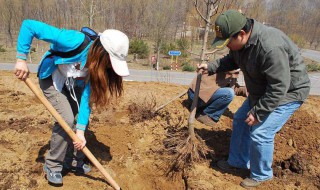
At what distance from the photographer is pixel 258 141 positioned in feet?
8.28

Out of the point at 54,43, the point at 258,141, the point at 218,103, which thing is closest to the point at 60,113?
the point at 54,43

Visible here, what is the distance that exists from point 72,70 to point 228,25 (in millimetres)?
1347

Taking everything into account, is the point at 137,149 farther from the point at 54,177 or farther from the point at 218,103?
the point at 218,103

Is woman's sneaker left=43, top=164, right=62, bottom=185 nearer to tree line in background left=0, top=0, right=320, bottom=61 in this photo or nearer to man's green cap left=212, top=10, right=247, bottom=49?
man's green cap left=212, top=10, right=247, bottom=49

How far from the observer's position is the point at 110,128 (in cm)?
402

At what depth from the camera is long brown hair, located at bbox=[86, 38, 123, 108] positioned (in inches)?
79.1

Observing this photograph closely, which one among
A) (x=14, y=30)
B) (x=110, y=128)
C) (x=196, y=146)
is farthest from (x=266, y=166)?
(x=14, y=30)

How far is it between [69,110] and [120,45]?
913mm

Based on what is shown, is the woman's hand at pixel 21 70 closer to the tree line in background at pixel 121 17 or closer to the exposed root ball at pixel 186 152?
the exposed root ball at pixel 186 152

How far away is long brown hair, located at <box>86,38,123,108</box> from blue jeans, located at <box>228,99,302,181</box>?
1363 mm

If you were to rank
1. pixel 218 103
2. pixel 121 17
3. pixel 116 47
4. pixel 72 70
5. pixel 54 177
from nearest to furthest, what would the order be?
pixel 116 47 < pixel 72 70 < pixel 54 177 < pixel 218 103 < pixel 121 17

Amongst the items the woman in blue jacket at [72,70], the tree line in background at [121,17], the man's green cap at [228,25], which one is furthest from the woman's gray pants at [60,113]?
the tree line in background at [121,17]

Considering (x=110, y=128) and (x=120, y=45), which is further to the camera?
(x=110, y=128)

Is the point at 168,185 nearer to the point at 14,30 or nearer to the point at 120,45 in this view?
the point at 120,45
